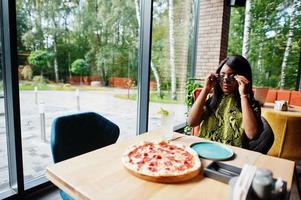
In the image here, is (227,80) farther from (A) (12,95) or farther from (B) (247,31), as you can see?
(B) (247,31)

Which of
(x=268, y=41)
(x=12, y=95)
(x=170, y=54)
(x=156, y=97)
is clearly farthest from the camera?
(x=268, y=41)

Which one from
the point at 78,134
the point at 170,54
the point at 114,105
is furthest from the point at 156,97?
the point at 78,134

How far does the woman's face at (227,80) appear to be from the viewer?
60.4 inches

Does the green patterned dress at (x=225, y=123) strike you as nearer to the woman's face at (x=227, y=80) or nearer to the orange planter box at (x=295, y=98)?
the woman's face at (x=227, y=80)

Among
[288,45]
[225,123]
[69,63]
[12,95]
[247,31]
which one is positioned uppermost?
[247,31]

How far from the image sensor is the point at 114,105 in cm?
271

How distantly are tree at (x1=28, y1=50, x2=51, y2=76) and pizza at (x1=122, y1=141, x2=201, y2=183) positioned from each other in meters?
1.18

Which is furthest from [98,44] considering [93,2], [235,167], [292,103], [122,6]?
[292,103]

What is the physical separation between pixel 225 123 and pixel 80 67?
4.72 feet

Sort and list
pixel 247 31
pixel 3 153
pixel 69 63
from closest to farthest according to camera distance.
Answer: pixel 3 153, pixel 69 63, pixel 247 31

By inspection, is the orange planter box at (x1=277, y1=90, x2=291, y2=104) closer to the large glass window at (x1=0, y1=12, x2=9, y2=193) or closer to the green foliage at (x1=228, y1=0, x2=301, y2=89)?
the green foliage at (x1=228, y1=0, x2=301, y2=89)

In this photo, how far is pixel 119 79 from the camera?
2648 millimetres

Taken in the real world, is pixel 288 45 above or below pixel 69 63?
above

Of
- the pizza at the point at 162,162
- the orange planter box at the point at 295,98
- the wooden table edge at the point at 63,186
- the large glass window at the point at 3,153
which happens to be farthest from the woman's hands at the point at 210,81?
the orange planter box at the point at 295,98
